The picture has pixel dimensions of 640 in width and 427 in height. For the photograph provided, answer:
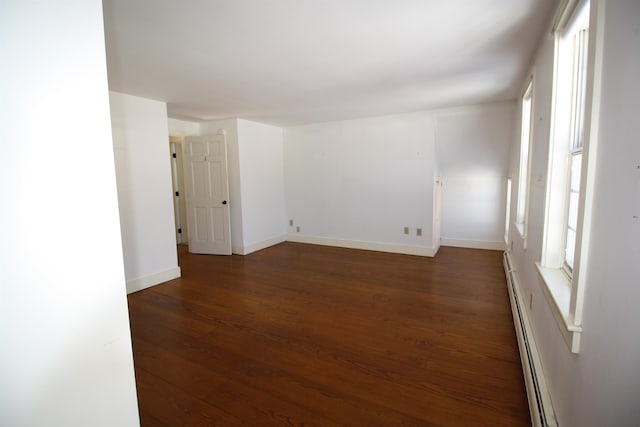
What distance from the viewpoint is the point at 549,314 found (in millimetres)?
1586

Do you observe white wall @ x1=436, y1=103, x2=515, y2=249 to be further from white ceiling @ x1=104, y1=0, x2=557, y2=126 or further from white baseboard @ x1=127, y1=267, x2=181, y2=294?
white baseboard @ x1=127, y1=267, x2=181, y2=294

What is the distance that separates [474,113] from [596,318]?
3976 millimetres

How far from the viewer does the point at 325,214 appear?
18.2ft

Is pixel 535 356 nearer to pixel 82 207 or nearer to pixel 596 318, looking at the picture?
pixel 596 318

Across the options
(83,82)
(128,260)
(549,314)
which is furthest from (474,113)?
(128,260)

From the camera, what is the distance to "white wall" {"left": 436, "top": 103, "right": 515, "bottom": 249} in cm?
425

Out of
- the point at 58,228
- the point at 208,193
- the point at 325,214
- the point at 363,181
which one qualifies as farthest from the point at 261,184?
the point at 58,228

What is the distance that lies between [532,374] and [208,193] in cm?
466

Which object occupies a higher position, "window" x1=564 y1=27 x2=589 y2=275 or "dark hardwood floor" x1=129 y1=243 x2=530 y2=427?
"window" x1=564 y1=27 x2=589 y2=275

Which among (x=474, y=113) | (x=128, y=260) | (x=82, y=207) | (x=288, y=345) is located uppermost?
(x=474, y=113)

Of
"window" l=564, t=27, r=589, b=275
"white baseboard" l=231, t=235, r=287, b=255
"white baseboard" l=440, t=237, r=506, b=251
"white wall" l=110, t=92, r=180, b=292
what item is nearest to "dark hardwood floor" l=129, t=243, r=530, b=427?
"white wall" l=110, t=92, r=180, b=292

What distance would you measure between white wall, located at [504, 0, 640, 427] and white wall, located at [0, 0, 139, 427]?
1.39 m

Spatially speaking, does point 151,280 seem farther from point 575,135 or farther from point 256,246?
point 575,135

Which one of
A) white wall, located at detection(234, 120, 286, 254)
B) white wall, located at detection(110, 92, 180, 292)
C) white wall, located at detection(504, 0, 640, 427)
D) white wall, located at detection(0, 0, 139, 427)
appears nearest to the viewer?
white wall, located at detection(0, 0, 139, 427)
